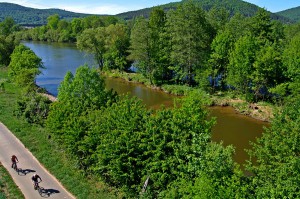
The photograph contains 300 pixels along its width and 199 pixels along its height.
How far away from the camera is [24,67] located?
54000mm

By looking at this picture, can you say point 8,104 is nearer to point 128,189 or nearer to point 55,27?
point 128,189

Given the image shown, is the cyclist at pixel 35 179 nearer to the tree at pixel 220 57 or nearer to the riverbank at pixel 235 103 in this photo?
the riverbank at pixel 235 103

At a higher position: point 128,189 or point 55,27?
point 55,27

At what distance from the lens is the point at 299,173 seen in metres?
16.7

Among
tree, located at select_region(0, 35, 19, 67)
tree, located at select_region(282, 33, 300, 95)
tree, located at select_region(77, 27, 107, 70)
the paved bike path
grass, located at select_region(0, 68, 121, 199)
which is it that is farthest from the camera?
tree, located at select_region(77, 27, 107, 70)

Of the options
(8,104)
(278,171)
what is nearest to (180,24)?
(8,104)

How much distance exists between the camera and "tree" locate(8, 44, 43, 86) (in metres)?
49.4

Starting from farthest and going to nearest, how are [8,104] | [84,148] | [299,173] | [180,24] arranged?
1. [180,24]
2. [8,104]
3. [84,148]
4. [299,173]

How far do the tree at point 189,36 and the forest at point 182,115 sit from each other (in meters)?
0.17

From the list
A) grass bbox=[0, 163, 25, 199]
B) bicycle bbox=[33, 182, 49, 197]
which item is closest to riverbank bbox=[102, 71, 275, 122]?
bicycle bbox=[33, 182, 49, 197]

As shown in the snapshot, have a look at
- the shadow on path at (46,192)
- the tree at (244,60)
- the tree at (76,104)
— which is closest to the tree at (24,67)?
the tree at (76,104)

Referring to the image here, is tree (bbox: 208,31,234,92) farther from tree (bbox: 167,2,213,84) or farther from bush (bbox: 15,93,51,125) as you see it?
bush (bbox: 15,93,51,125)

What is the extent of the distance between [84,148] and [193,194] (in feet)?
35.2

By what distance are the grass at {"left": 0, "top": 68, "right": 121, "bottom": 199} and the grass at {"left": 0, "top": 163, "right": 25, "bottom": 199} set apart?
312 cm
